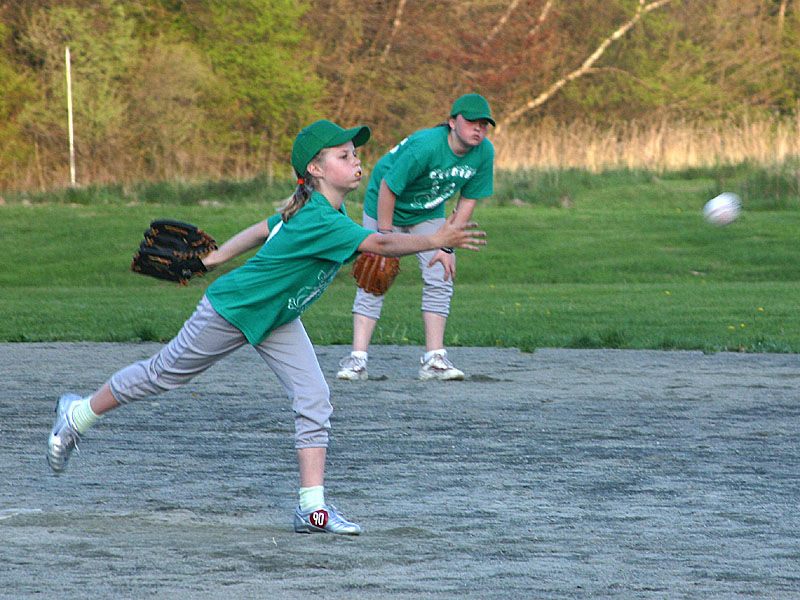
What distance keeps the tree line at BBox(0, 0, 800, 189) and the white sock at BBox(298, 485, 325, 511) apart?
27111mm

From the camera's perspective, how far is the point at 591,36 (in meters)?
44.8

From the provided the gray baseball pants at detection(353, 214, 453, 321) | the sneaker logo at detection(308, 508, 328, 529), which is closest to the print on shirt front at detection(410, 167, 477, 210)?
the gray baseball pants at detection(353, 214, 453, 321)

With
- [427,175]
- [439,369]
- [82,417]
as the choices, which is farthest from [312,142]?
[439,369]

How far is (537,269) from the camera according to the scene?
18.9 meters

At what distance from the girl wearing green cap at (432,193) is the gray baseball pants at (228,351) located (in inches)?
108

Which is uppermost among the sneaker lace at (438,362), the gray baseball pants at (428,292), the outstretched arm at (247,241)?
the outstretched arm at (247,241)

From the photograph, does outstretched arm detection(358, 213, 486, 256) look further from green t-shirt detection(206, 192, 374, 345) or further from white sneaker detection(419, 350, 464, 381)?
white sneaker detection(419, 350, 464, 381)

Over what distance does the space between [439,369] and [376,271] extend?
33.2 inches

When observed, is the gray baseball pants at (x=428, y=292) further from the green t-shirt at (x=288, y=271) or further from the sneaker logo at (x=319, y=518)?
the sneaker logo at (x=319, y=518)

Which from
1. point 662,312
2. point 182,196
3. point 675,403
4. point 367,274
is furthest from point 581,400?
point 182,196

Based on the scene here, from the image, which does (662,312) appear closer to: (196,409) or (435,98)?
(196,409)

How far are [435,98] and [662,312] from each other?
2689 cm

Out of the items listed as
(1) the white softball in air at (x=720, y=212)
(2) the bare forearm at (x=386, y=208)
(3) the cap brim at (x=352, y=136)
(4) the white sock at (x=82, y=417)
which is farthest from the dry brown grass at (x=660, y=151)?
(4) the white sock at (x=82, y=417)

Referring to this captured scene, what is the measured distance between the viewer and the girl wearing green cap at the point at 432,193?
8047 mm
